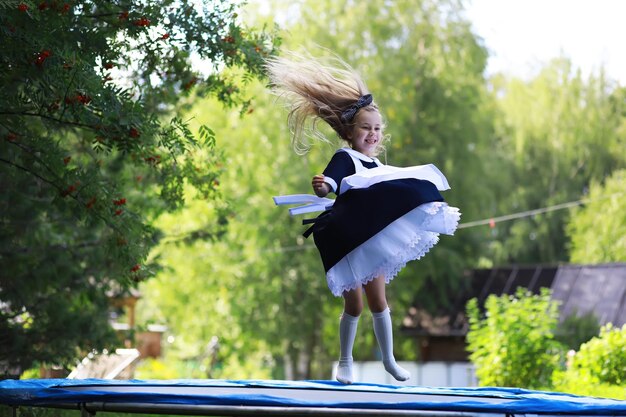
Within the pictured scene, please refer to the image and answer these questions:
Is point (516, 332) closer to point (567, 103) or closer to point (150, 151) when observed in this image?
point (150, 151)

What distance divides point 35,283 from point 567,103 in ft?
66.2

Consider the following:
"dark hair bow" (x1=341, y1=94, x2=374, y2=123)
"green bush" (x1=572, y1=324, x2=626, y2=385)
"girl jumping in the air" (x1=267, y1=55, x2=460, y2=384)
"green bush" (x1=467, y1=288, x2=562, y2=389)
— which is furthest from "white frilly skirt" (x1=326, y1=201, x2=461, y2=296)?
"green bush" (x1=467, y1=288, x2=562, y2=389)

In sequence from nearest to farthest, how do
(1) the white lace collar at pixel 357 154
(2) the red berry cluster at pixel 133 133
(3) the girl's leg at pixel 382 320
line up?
(3) the girl's leg at pixel 382 320 < (1) the white lace collar at pixel 357 154 < (2) the red berry cluster at pixel 133 133

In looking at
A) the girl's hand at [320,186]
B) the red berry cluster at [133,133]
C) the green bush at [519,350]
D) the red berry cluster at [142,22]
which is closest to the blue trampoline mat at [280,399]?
the girl's hand at [320,186]

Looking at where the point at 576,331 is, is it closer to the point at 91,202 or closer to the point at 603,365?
the point at 603,365

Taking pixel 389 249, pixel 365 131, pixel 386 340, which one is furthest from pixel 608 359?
pixel 389 249

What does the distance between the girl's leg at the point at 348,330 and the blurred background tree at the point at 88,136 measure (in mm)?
1669

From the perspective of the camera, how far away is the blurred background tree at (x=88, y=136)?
5.40 meters

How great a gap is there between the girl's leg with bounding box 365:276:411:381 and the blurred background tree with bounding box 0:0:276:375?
1.72 metres

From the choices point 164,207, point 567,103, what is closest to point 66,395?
point 164,207

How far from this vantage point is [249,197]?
22766 mm

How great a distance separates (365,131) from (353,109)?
125 mm

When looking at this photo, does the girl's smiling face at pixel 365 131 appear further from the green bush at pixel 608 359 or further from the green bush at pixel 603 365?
the green bush at pixel 608 359

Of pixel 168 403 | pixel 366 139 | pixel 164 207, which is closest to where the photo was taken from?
pixel 168 403
